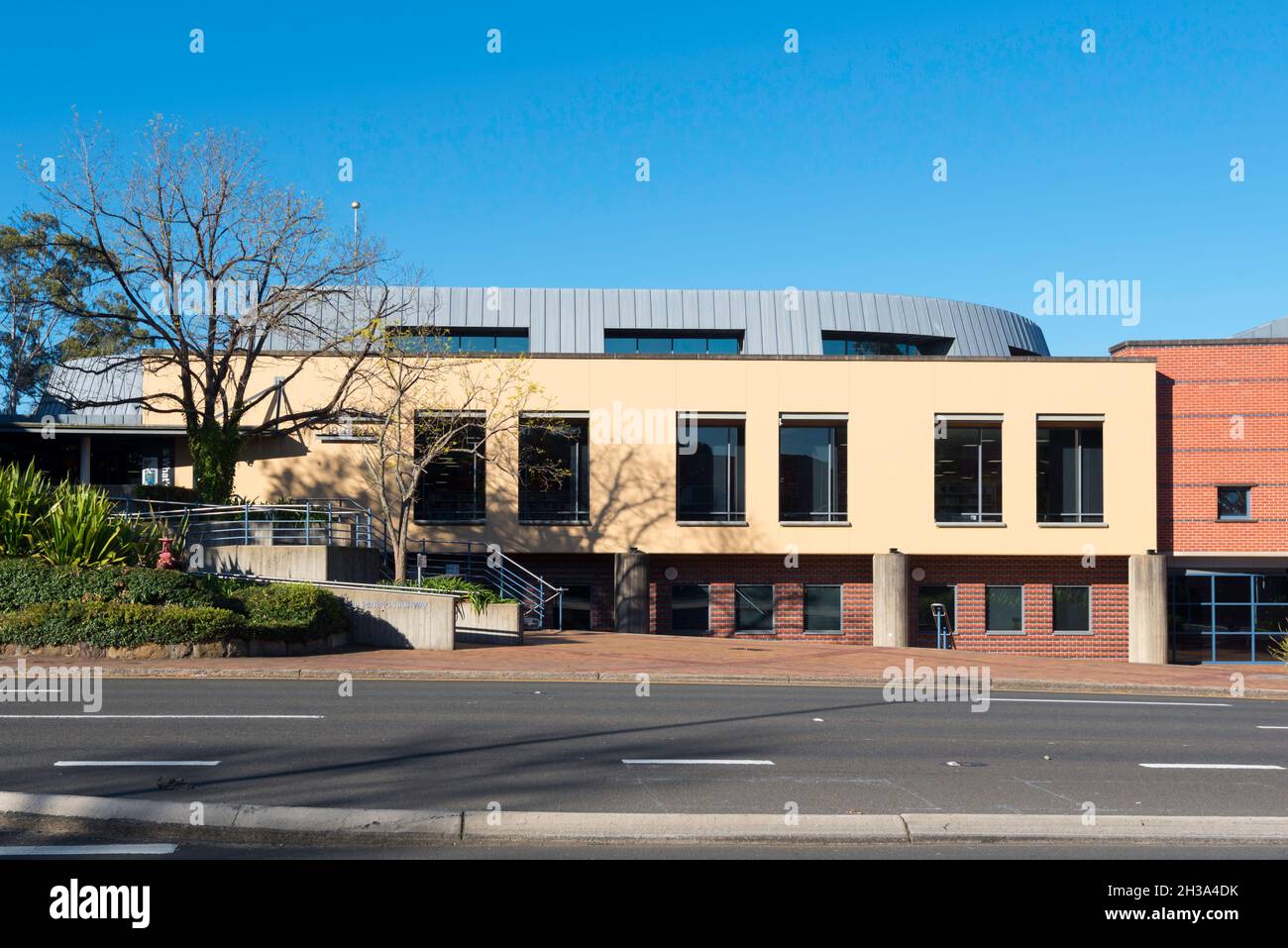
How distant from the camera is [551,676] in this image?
18.0 m

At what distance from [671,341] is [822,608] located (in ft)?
46.3

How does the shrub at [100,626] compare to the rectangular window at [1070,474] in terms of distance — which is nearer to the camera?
the shrub at [100,626]

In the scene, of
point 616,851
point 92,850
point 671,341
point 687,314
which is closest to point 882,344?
point 687,314

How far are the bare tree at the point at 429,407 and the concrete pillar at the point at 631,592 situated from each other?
3029mm

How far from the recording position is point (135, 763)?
30.4 feet

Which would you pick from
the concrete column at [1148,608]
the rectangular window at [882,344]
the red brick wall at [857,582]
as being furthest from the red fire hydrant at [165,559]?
the rectangular window at [882,344]

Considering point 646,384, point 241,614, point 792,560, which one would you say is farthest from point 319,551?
point 792,560

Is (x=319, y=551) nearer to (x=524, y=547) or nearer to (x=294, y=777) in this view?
(x=524, y=547)

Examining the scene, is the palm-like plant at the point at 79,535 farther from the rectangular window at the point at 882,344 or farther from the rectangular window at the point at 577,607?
the rectangular window at the point at 882,344

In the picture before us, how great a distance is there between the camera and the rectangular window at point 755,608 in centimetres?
3097

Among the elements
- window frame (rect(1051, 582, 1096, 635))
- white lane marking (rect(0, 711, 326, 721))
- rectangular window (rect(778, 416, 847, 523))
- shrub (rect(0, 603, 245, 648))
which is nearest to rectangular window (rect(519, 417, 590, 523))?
rectangular window (rect(778, 416, 847, 523))

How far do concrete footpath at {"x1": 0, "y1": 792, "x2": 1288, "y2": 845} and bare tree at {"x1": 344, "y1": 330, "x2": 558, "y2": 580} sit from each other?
20013mm

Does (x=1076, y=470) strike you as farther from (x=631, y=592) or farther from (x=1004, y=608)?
Result: (x=631, y=592)
